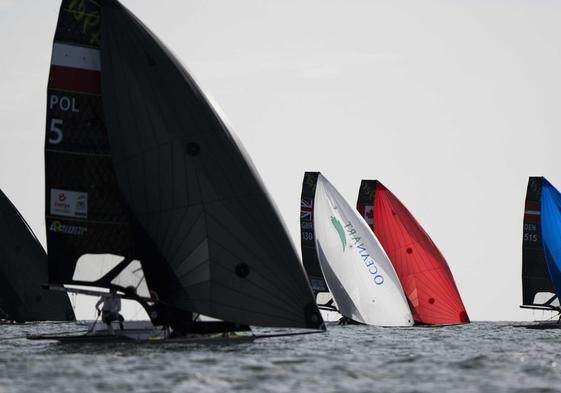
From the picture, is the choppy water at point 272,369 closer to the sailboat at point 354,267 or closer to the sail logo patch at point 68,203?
the sail logo patch at point 68,203

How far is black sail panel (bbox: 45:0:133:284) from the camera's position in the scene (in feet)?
102

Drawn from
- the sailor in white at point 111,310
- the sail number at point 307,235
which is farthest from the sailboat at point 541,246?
the sailor in white at point 111,310

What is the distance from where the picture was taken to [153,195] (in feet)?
100.0

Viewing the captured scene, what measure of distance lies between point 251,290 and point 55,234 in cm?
551

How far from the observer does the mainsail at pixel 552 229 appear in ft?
173

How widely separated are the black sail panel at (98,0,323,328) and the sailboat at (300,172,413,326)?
21.4 m

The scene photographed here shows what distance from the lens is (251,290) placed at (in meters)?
29.6

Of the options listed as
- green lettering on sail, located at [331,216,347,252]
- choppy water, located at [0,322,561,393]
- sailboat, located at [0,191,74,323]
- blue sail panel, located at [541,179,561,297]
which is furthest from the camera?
sailboat, located at [0,191,74,323]

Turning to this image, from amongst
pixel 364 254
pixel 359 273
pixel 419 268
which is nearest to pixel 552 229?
pixel 419 268

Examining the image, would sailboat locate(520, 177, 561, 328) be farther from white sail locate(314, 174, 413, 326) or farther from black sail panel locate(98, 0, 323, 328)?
black sail panel locate(98, 0, 323, 328)

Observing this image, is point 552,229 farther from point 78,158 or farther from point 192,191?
point 78,158

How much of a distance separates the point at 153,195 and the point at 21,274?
32295 mm

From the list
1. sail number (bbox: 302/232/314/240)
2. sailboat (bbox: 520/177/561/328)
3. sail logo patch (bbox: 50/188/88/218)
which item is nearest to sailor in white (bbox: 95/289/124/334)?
sail logo patch (bbox: 50/188/88/218)

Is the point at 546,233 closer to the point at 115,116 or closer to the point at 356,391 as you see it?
the point at 115,116
